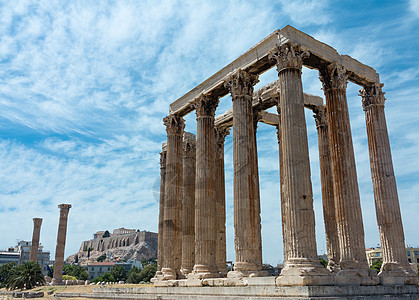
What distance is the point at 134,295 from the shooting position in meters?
30.4

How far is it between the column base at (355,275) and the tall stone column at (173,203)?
1417cm

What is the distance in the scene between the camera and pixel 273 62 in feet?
85.8

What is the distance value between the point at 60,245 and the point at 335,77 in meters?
62.8

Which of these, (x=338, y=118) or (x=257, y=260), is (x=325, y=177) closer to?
(x=338, y=118)

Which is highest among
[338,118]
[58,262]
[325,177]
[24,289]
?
[338,118]

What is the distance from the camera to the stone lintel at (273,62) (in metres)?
24.9

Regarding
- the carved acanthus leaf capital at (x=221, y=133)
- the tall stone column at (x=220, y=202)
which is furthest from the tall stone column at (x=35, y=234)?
the carved acanthus leaf capital at (x=221, y=133)

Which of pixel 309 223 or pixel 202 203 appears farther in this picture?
pixel 202 203

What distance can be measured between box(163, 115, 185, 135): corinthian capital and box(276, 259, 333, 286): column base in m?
17.7

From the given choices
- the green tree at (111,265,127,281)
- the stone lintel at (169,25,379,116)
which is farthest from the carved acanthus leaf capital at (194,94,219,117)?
the green tree at (111,265,127,281)

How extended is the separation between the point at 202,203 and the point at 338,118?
1103cm

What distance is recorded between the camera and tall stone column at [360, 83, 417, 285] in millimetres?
25094


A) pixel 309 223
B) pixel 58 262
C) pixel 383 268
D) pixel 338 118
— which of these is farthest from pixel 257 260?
pixel 58 262

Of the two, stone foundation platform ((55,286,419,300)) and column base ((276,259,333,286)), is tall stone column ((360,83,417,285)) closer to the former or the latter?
stone foundation platform ((55,286,419,300))
